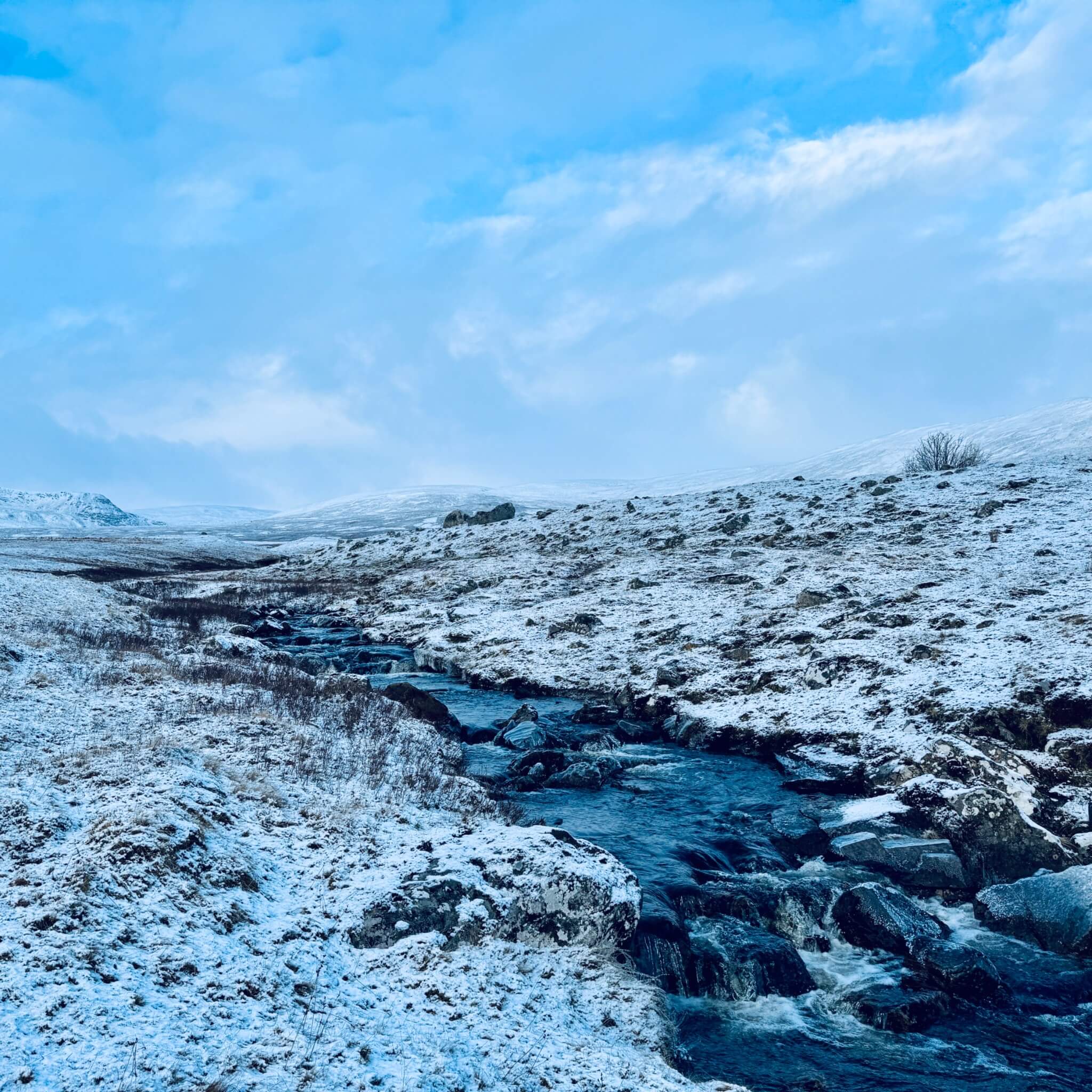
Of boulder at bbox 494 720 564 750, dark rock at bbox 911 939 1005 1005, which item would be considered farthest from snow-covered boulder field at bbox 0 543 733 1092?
boulder at bbox 494 720 564 750

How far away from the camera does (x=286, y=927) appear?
825 cm

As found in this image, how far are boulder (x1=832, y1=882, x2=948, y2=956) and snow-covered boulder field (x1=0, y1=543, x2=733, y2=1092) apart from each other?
11.2ft

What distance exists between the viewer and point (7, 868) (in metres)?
8.01

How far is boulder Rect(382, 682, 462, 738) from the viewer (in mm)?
19484

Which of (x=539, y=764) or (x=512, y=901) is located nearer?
(x=512, y=901)

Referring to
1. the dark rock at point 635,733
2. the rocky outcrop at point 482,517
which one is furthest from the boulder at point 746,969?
the rocky outcrop at point 482,517

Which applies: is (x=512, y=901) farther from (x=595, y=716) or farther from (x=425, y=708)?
(x=595, y=716)

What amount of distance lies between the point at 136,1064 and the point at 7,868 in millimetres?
3596

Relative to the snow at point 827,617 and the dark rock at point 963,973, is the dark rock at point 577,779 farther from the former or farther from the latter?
the dark rock at point 963,973

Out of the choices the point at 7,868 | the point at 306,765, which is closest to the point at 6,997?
the point at 7,868

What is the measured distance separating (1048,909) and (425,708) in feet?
47.2

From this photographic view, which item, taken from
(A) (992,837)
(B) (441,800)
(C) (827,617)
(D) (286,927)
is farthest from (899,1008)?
(C) (827,617)

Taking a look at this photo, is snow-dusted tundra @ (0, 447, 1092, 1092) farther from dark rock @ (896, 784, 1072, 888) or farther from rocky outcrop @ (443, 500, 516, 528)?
rocky outcrop @ (443, 500, 516, 528)

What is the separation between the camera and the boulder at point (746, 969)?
927 cm
